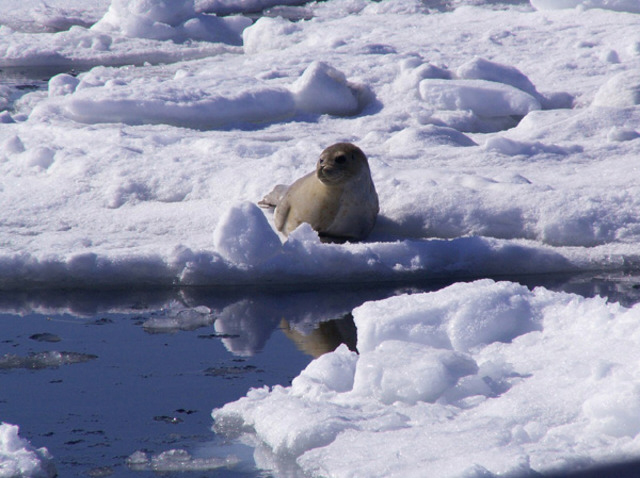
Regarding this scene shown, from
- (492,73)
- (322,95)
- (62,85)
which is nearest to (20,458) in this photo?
(322,95)

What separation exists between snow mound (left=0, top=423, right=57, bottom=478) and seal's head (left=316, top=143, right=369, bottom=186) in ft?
8.70

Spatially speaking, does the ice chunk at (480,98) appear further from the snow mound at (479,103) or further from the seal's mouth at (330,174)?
the seal's mouth at (330,174)

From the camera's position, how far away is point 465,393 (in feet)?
9.15

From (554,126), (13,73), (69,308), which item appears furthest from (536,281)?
(13,73)

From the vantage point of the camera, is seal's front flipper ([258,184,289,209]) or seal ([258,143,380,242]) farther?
seal's front flipper ([258,184,289,209])

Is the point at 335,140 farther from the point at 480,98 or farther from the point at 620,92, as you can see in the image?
the point at 620,92

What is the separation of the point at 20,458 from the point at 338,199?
2727 mm

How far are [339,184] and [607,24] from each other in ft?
17.5

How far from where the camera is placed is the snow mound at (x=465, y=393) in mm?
2424

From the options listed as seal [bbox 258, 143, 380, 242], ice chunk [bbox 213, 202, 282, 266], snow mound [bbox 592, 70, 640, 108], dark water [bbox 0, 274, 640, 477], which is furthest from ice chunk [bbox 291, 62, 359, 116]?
dark water [bbox 0, 274, 640, 477]

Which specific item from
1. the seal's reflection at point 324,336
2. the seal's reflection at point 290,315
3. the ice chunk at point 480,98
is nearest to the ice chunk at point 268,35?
the ice chunk at point 480,98

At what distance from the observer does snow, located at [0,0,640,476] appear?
8.75 feet

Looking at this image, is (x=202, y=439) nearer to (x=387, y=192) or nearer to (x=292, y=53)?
(x=387, y=192)

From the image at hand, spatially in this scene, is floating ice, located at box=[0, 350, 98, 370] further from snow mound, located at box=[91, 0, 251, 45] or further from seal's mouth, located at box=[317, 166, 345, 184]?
snow mound, located at box=[91, 0, 251, 45]
